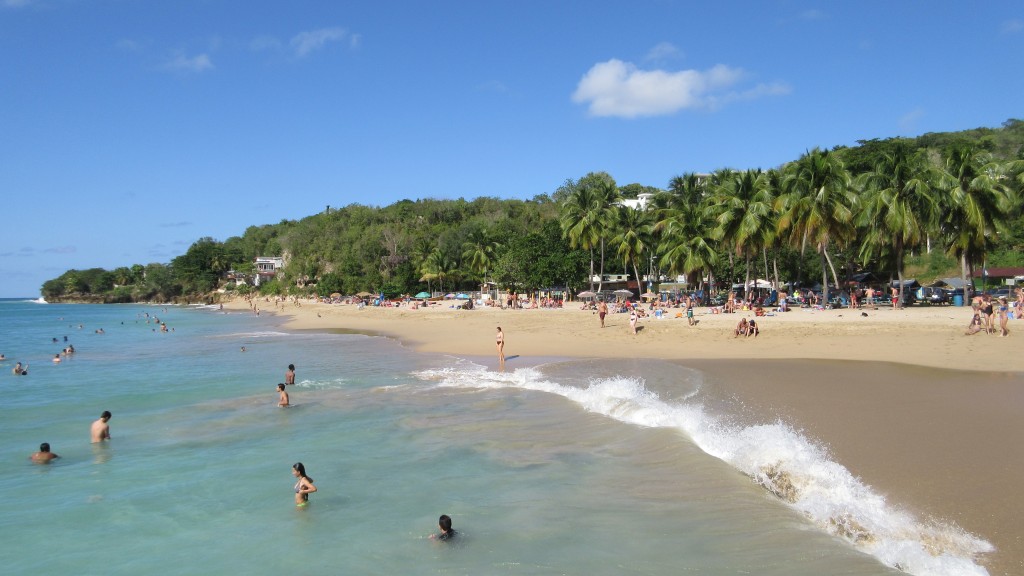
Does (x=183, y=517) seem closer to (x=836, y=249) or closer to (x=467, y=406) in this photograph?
(x=467, y=406)

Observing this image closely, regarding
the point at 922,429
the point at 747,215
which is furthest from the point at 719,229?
the point at 922,429

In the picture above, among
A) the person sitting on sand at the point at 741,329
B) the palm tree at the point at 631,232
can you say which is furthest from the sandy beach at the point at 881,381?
the palm tree at the point at 631,232

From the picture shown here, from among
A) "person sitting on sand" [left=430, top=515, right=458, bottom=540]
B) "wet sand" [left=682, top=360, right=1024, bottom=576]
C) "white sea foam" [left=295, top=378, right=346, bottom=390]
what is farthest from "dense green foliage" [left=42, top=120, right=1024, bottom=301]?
"person sitting on sand" [left=430, top=515, right=458, bottom=540]

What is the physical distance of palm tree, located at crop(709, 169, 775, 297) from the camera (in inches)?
1325

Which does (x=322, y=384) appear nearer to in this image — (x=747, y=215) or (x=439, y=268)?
(x=747, y=215)

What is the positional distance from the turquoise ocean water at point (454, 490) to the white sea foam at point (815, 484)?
31 millimetres

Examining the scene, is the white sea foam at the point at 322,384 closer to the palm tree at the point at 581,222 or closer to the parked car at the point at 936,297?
the palm tree at the point at 581,222

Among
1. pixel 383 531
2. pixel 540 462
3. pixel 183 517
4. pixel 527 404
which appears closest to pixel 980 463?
pixel 540 462

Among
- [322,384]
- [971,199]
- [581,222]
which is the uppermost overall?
[581,222]

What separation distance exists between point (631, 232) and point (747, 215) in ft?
42.0

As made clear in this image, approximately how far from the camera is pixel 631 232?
1802 inches

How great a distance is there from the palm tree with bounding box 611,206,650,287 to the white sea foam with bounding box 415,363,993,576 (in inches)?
1279

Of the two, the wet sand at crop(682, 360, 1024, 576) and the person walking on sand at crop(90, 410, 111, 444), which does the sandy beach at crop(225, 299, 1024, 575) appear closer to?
the wet sand at crop(682, 360, 1024, 576)

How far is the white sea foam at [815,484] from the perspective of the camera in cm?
599
